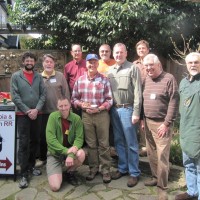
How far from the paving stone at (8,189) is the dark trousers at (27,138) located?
218 millimetres

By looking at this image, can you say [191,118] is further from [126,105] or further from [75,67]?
[75,67]

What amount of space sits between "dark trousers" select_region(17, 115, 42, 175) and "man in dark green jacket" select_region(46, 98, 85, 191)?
10.8 inches

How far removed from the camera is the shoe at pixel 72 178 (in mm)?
4391

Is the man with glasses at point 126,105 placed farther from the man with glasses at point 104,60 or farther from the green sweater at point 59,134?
the green sweater at point 59,134

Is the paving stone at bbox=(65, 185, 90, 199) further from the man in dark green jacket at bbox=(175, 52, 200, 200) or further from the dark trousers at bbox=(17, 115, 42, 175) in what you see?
the man in dark green jacket at bbox=(175, 52, 200, 200)

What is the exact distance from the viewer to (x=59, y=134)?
14.2 feet

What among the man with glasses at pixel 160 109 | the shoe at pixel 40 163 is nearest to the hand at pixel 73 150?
the shoe at pixel 40 163

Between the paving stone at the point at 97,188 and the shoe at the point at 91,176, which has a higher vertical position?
the shoe at the point at 91,176

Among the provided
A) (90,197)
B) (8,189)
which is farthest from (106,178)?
(8,189)

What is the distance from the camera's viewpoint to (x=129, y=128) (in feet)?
13.9

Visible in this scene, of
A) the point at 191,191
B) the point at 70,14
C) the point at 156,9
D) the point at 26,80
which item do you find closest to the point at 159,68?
the point at 191,191

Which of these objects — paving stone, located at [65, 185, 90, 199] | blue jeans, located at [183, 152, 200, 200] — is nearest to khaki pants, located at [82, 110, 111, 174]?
paving stone, located at [65, 185, 90, 199]

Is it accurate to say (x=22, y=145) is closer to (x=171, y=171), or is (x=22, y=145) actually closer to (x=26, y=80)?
(x=26, y=80)

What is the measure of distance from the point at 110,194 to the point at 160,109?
1382 millimetres
